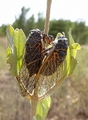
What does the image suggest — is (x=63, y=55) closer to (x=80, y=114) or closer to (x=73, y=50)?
(x=73, y=50)

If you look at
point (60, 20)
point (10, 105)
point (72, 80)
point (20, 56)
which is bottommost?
point (60, 20)

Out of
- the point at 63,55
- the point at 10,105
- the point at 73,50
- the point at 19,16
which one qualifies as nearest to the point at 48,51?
the point at 63,55

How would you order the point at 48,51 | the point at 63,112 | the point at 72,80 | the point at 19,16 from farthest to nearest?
the point at 19,16, the point at 72,80, the point at 63,112, the point at 48,51

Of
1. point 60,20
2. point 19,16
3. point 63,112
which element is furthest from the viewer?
point 60,20

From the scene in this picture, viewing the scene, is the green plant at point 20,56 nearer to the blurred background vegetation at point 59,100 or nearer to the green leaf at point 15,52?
the green leaf at point 15,52

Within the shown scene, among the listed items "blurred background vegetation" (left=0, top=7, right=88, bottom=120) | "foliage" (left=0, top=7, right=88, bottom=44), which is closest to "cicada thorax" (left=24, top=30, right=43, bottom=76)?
"blurred background vegetation" (left=0, top=7, right=88, bottom=120)

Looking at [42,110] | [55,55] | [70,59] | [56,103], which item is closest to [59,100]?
[56,103]

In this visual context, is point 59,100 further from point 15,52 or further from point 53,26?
point 53,26

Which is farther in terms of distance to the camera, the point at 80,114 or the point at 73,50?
the point at 80,114

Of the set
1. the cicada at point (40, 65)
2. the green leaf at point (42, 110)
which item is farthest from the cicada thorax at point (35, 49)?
the green leaf at point (42, 110)
